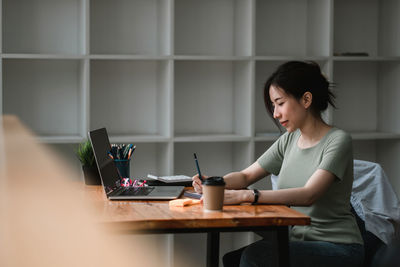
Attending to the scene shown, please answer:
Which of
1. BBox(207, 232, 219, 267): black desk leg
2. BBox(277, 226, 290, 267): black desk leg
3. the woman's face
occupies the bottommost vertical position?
BBox(207, 232, 219, 267): black desk leg

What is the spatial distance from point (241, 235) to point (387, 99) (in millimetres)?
1381

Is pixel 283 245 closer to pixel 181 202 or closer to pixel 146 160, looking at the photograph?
pixel 181 202

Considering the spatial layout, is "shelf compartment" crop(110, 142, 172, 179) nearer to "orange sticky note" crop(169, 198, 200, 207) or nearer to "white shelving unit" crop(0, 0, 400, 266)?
"white shelving unit" crop(0, 0, 400, 266)

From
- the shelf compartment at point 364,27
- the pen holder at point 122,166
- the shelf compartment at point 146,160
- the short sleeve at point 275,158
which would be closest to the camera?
the short sleeve at point 275,158

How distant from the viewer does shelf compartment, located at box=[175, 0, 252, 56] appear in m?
3.79

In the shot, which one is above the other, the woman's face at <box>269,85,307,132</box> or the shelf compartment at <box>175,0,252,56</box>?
the shelf compartment at <box>175,0,252,56</box>

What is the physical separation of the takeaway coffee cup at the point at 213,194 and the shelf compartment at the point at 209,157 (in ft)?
5.70

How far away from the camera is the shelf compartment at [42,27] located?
3.51 metres

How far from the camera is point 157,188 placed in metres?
2.54

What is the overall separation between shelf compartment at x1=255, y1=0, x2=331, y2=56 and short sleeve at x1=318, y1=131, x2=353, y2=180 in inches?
65.0

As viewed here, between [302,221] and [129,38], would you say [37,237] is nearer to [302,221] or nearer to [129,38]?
[302,221]

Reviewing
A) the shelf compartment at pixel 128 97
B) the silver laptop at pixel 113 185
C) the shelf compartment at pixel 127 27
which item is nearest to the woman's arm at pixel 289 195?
Result: the silver laptop at pixel 113 185

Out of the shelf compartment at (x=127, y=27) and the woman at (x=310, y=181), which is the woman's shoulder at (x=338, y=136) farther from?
the shelf compartment at (x=127, y=27)

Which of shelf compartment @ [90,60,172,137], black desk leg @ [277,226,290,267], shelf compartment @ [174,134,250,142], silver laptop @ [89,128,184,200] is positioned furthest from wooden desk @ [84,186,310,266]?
shelf compartment @ [90,60,172,137]
